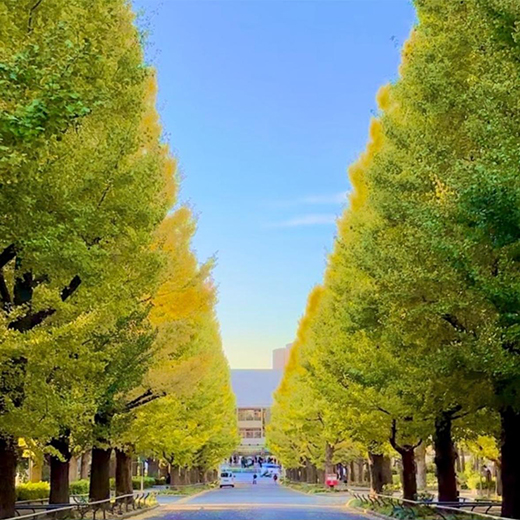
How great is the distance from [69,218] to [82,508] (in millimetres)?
12252

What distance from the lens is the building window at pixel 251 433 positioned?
12094 cm

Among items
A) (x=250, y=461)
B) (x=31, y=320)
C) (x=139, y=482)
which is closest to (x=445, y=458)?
(x=31, y=320)

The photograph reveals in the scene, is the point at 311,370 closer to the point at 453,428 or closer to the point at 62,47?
the point at 453,428

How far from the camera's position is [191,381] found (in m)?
24.2

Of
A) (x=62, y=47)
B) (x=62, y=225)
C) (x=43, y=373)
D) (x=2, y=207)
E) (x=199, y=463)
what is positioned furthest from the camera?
(x=199, y=463)

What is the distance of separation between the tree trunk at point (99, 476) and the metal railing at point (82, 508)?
0.89 ft

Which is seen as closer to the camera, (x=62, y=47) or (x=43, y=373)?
(x=62, y=47)

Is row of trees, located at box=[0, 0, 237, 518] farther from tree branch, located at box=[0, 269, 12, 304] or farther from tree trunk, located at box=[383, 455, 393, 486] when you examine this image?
tree trunk, located at box=[383, 455, 393, 486]

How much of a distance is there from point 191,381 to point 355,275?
598 cm

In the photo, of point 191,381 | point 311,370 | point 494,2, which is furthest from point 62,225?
point 311,370

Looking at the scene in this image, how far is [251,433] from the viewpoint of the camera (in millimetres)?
121875

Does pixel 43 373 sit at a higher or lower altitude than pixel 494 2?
lower

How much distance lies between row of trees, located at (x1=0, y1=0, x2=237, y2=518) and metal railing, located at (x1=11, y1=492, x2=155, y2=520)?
155 centimetres

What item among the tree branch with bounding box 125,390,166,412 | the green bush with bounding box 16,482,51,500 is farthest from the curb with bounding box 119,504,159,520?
the tree branch with bounding box 125,390,166,412
